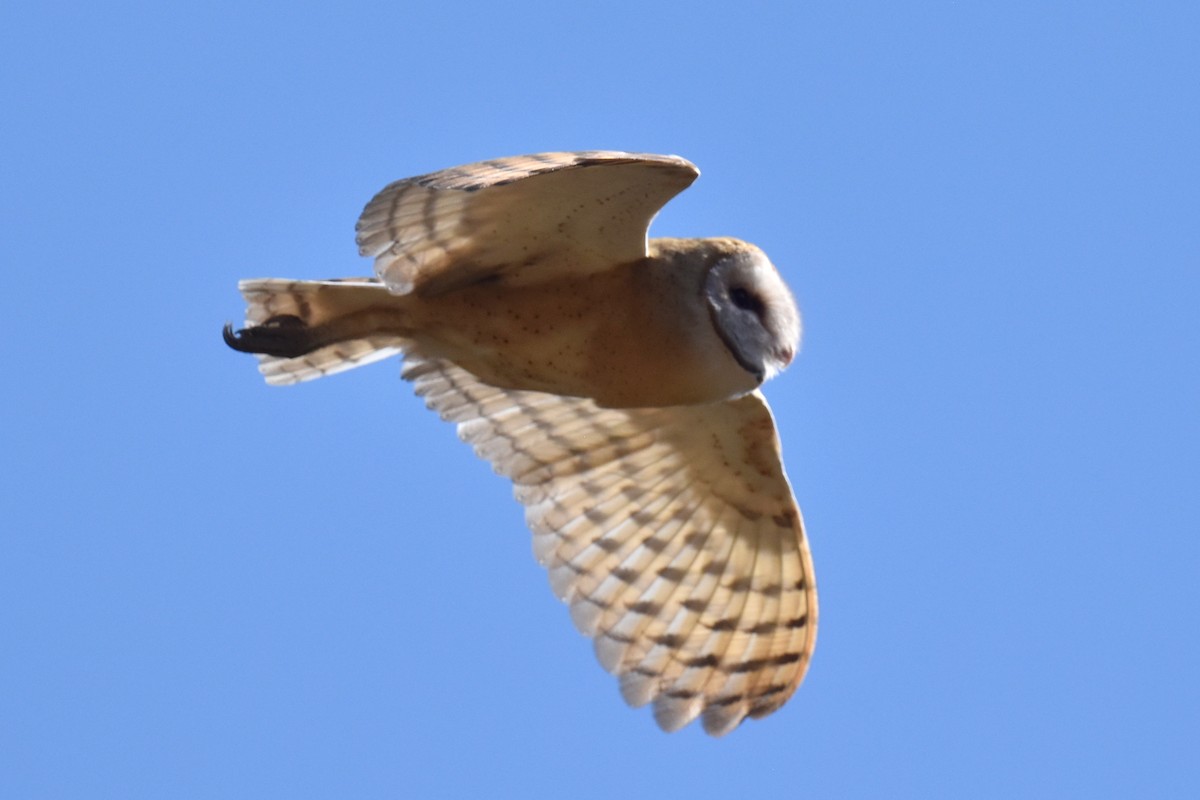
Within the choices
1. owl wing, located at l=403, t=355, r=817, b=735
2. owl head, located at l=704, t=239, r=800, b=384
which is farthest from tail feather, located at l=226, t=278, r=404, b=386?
owl head, located at l=704, t=239, r=800, b=384

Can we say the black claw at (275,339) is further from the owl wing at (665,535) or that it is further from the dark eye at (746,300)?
the dark eye at (746,300)

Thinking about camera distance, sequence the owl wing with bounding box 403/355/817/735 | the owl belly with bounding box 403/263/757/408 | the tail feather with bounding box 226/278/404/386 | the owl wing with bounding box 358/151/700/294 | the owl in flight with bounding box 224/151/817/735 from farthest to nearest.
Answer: the owl wing with bounding box 403/355/817/735, the tail feather with bounding box 226/278/404/386, the owl belly with bounding box 403/263/757/408, the owl in flight with bounding box 224/151/817/735, the owl wing with bounding box 358/151/700/294

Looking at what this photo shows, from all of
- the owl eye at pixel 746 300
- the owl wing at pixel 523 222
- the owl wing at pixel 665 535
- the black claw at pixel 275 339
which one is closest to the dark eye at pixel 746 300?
the owl eye at pixel 746 300

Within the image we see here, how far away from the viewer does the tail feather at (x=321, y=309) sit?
5.99 meters

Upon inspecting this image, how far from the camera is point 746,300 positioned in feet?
19.3

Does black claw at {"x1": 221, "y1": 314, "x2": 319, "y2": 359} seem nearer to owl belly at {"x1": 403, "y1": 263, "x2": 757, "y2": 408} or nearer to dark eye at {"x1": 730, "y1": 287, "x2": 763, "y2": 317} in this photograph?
owl belly at {"x1": 403, "y1": 263, "x2": 757, "y2": 408}

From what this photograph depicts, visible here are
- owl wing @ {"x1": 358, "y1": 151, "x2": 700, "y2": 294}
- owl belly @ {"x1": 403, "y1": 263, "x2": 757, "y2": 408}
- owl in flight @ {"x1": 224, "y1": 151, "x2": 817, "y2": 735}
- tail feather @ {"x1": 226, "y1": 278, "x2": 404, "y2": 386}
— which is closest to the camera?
owl wing @ {"x1": 358, "y1": 151, "x2": 700, "y2": 294}

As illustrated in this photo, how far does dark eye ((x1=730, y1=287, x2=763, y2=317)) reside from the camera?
5.87m

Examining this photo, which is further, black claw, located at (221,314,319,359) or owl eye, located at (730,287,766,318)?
black claw, located at (221,314,319,359)

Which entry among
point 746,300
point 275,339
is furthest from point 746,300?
point 275,339

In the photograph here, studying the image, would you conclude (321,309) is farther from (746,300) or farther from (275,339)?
(746,300)

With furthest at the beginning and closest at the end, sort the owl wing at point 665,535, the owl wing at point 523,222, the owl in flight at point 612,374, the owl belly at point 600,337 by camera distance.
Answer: the owl wing at point 665,535
the owl belly at point 600,337
the owl in flight at point 612,374
the owl wing at point 523,222

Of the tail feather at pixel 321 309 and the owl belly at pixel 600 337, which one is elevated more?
the tail feather at pixel 321 309

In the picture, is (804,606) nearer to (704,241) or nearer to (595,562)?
(595,562)
